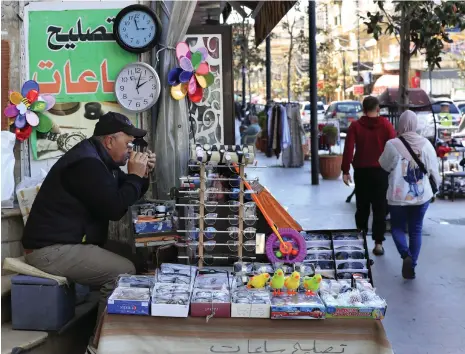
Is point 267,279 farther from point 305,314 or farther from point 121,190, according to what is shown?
point 121,190

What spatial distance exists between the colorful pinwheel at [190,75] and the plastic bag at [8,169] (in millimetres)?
1455

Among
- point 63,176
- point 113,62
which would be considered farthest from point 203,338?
point 113,62

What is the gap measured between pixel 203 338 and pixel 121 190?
45.9 inches

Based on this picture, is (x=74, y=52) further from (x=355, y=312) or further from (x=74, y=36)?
(x=355, y=312)

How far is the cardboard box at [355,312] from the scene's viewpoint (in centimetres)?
362

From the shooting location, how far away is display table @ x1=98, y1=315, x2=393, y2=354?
144 inches

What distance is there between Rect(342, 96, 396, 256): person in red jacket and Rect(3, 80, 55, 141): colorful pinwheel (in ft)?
11.7

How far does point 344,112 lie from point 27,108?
23547 millimetres

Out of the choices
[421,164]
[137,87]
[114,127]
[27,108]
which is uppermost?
[137,87]

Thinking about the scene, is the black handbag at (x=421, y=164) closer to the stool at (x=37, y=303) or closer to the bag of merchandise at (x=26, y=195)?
the bag of merchandise at (x=26, y=195)

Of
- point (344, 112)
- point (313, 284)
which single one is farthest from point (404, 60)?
point (344, 112)

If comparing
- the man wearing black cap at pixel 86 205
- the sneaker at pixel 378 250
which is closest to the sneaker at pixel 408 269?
the sneaker at pixel 378 250

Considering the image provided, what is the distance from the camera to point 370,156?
25.1ft

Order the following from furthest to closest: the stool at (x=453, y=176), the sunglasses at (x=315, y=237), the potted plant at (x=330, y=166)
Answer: the potted plant at (x=330, y=166) → the stool at (x=453, y=176) → the sunglasses at (x=315, y=237)
